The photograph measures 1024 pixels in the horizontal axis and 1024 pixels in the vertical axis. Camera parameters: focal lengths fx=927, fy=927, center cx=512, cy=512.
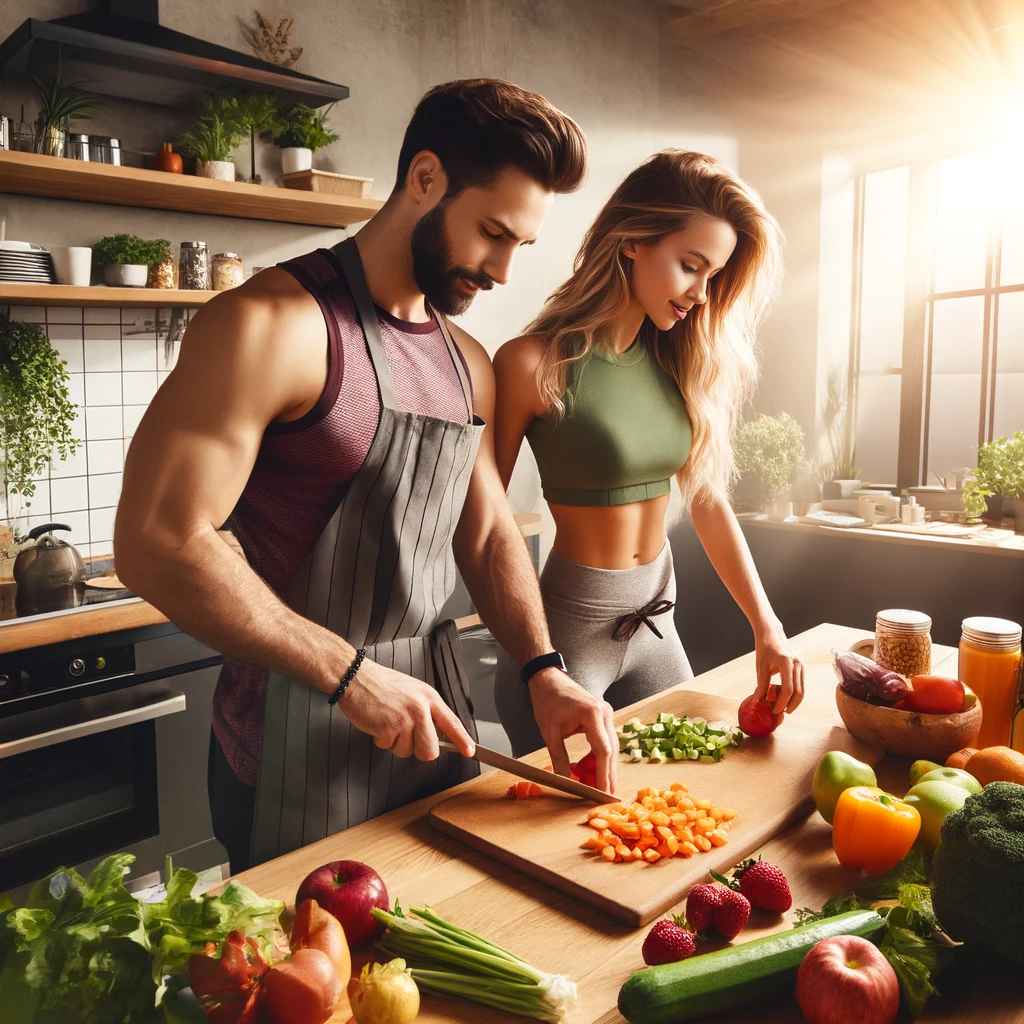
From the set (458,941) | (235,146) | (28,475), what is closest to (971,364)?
(235,146)

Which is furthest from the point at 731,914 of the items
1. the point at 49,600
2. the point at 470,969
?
the point at 49,600

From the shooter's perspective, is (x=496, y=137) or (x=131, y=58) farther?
(x=131, y=58)

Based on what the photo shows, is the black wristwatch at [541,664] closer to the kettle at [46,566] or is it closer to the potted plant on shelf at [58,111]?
the kettle at [46,566]

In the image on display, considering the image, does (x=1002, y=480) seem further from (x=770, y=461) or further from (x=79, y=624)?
(x=79, y=624)

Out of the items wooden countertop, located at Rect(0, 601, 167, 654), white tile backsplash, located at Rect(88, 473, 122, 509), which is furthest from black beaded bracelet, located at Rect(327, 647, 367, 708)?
white tile backsplash, located at Rect(88, 473, 122, 509)

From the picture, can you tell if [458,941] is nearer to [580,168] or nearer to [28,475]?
[580,168]

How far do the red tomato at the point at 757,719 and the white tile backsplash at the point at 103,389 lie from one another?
2.31m

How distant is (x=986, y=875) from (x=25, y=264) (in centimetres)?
260

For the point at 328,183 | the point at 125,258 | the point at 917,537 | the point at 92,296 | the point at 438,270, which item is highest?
the point at 328,183

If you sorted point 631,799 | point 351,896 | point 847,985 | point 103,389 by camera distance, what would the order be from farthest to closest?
1. point 103,389
2. point 631,799
3. point 351,896
4. point 847,985

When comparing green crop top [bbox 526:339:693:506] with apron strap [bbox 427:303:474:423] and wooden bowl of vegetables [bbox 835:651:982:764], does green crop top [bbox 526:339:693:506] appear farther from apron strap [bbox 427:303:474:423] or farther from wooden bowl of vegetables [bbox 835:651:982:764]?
wooden bowl of vegetables [bbox 835:651:982:764]

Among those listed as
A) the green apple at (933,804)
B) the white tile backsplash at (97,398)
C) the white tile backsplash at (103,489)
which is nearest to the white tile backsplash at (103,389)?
the white tile backsplash at (97,398)

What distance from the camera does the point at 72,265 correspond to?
2570mm

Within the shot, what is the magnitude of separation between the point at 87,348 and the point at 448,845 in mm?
2321
